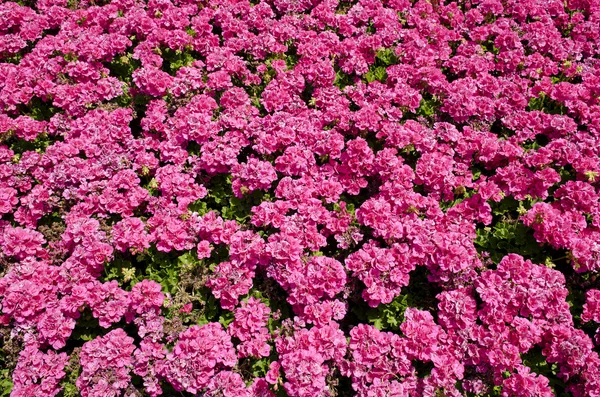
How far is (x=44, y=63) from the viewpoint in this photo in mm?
8320

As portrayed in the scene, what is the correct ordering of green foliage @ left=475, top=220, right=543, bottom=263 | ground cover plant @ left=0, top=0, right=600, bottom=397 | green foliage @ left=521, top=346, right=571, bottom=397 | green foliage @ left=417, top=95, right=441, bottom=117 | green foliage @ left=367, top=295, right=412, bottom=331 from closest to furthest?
ground cover plant @ left=0, top=0, right=600, bottom=397
green foliage @ left=521, top=346, right=571, bottom=397
green foliage @ left=367, top=295, right=412, bottom=331
green foliage @ left=475, top=220, right=543, bottom=263
green foliage @ left=417, top=95, right=441, bottom=117

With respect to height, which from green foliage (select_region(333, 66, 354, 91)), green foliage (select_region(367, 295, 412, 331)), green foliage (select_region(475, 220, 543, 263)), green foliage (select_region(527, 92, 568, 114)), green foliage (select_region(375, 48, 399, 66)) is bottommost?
green foliage (select_region(367, 295, 412, 331))

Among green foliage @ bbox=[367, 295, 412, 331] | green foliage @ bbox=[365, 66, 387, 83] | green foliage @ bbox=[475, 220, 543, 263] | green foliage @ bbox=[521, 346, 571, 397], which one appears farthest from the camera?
green foliage @ bbox=[365, 66, 387, 83]

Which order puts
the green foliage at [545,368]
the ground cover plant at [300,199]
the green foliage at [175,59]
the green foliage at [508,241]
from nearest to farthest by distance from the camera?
1. the ground cover plant at [300,199]
2. the green foliage at [545,368]
3. the green foliage at [508,241]
4. the green foliage at [175,59]

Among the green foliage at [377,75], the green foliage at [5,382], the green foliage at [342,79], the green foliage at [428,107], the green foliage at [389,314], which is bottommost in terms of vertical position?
the green foliage at [5,382]

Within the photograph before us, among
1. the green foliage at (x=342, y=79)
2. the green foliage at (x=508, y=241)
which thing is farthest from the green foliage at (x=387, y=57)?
the green foliage at (x=508, y=241)

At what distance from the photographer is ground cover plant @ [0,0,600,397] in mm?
5242

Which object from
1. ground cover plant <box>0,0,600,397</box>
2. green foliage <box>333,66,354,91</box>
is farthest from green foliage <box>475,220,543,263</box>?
green foliage <box>333,66,354,91</box>

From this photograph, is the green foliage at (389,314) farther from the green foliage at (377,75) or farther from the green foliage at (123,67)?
the green foliage at (123,67)

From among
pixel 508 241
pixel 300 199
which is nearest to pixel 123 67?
pixel 300 199

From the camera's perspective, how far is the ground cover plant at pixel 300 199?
5.24 m

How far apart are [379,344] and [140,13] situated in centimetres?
770

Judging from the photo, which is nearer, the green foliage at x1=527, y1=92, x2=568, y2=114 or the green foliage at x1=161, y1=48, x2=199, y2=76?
the green foliage at x1=527, y1=92, x2=568, y2=114

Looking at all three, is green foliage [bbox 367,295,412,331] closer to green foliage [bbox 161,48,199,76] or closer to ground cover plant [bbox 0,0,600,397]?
ground cover plant [bbox 0,0,600,397]
